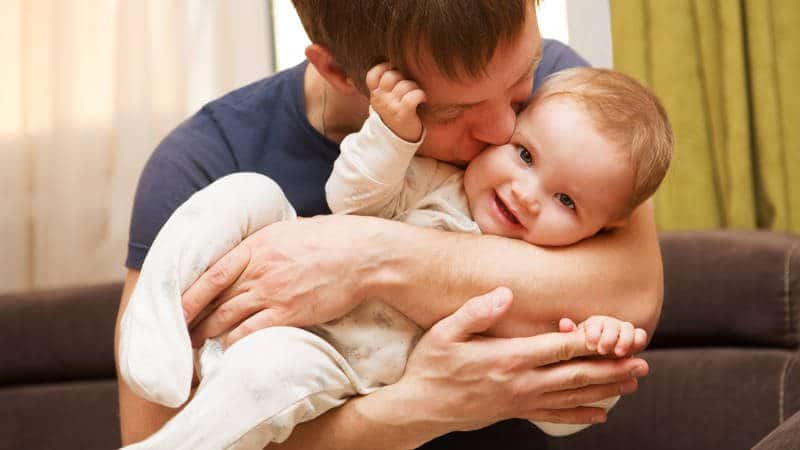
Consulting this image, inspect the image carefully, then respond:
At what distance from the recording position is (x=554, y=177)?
4.45 ft

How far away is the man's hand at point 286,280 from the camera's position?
1.33 meters

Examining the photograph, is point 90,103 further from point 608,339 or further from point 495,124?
point 608,339

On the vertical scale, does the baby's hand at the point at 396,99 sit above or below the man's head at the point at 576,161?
above

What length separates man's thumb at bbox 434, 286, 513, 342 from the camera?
132 centimetres

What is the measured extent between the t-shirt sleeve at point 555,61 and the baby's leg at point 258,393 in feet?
2.06

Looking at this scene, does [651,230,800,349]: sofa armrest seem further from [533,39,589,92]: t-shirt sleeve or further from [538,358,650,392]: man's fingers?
[538,358,650,392]: man's fingers

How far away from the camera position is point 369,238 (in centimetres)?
138

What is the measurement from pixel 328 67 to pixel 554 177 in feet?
1.18

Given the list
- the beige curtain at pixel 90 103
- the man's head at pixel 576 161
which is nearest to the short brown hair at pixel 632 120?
the man's head at pixel 576 161

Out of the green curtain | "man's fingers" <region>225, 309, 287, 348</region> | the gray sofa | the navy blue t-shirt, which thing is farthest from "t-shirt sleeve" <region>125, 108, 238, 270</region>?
the green curtain

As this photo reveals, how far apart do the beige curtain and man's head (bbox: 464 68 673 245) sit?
5.81 feet

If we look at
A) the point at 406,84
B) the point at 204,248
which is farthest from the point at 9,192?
the point at 406,84

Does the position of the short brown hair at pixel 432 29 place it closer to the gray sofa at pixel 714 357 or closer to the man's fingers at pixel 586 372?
the man's fingers at pixel 586 372

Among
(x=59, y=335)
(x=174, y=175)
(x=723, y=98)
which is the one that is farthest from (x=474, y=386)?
(x=59, y=335)
